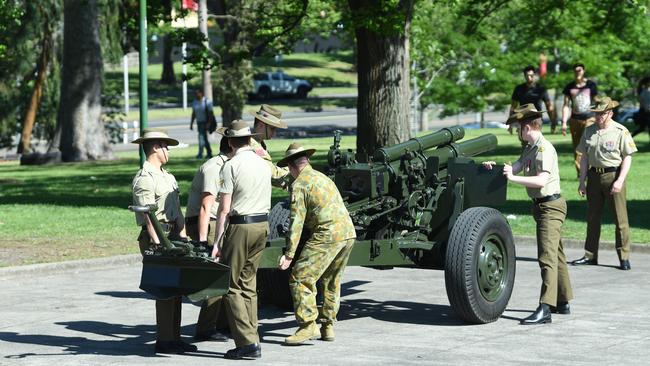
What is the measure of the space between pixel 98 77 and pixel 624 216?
20.2 m

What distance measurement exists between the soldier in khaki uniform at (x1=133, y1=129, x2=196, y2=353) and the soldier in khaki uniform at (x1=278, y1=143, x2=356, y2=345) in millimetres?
819

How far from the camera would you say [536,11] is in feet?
92.3

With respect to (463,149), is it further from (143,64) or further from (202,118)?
(202,118)

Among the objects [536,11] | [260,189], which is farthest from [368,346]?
[536,11]

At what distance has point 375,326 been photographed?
11.2 metres

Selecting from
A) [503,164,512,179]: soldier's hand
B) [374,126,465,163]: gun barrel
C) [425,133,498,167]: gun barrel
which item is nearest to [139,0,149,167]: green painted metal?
[425,133,498,167]: gun barrel

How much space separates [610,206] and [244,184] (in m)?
5.80

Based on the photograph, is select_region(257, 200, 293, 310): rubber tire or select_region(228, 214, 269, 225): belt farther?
select_region(257, 200, 293, 310): rubber tire

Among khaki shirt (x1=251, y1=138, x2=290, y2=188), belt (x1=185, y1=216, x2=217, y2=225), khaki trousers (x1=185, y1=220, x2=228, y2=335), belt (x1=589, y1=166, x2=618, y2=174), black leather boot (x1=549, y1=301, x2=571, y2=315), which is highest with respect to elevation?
khaki shirt (x1=251, y1=138, x2=290, y2=188)

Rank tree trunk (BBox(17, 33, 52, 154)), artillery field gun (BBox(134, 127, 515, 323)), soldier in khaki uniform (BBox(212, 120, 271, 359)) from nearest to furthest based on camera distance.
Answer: soldier in khaki uniform (BBox(212, 120, 271, 359)) → artillery field gun (BBox(134, 127, 515, 323)) → tree trunk (BBox(17, 33, 52, 154))

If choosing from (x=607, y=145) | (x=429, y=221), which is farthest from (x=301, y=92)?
(x=429, y=221)

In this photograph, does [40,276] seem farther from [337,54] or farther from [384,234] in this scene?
[337,54]

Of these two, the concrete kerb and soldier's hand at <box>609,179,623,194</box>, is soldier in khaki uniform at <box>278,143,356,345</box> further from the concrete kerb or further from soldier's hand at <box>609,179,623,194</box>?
the concrete kerb

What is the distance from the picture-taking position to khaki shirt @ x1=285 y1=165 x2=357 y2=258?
32.9 feet
